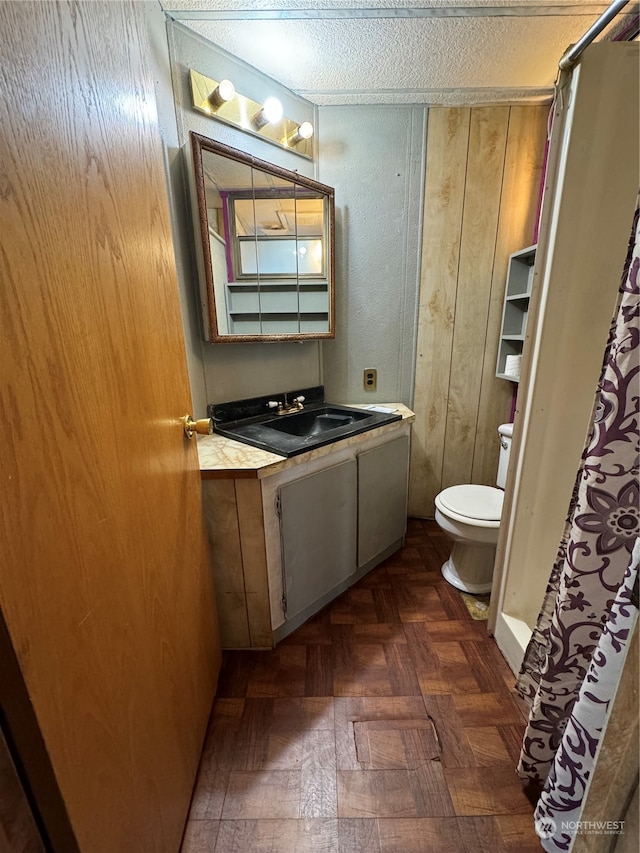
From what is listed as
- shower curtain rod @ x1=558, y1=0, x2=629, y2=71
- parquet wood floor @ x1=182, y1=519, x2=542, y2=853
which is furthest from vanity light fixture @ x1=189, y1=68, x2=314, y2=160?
parquet wood floor @ x1=182, y1=519, x2=542, y2=853

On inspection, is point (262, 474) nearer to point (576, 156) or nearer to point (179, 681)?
point (179, 681)

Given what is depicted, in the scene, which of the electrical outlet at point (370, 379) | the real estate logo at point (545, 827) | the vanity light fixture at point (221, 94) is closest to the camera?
the real estate logo at point (545, 827)

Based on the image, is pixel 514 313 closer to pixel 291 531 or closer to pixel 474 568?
pixel 474 568

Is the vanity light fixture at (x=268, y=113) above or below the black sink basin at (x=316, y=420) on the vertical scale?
above

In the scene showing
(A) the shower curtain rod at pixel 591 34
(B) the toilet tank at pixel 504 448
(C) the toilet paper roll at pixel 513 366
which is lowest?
(B) the toilet tank at pixel 504 448

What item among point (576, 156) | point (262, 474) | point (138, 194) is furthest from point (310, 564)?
point (576, 156)

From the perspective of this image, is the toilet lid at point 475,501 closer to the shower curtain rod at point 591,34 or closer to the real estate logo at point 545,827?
the real estate logo at point 545,827

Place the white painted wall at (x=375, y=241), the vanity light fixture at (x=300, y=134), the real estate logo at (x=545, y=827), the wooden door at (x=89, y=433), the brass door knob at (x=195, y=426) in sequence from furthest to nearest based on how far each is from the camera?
the white painted wall at (x=375, y=241) → the vanity light fixture at (x=300, y=134) → the brass door knob at (x=195, y=426) → the real estate logo at (x=545, y=827) → the wooden door at (x=89, y=433)

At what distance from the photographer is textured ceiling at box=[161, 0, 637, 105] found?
Result: 124 cm

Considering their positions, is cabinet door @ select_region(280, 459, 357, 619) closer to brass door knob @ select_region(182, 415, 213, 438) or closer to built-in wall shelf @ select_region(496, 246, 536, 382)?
brass door knob @ select_region(182, 415, 213, 438)

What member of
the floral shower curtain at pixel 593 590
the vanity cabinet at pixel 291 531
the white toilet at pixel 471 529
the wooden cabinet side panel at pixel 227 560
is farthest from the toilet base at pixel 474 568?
the wooden cabinet side panel at pixel 227 560

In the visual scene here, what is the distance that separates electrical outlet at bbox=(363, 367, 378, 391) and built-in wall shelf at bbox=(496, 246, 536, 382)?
71 cm

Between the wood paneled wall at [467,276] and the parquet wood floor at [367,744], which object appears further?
the wood paneled wall at [467,276]

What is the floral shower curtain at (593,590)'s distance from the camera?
0.67 m
